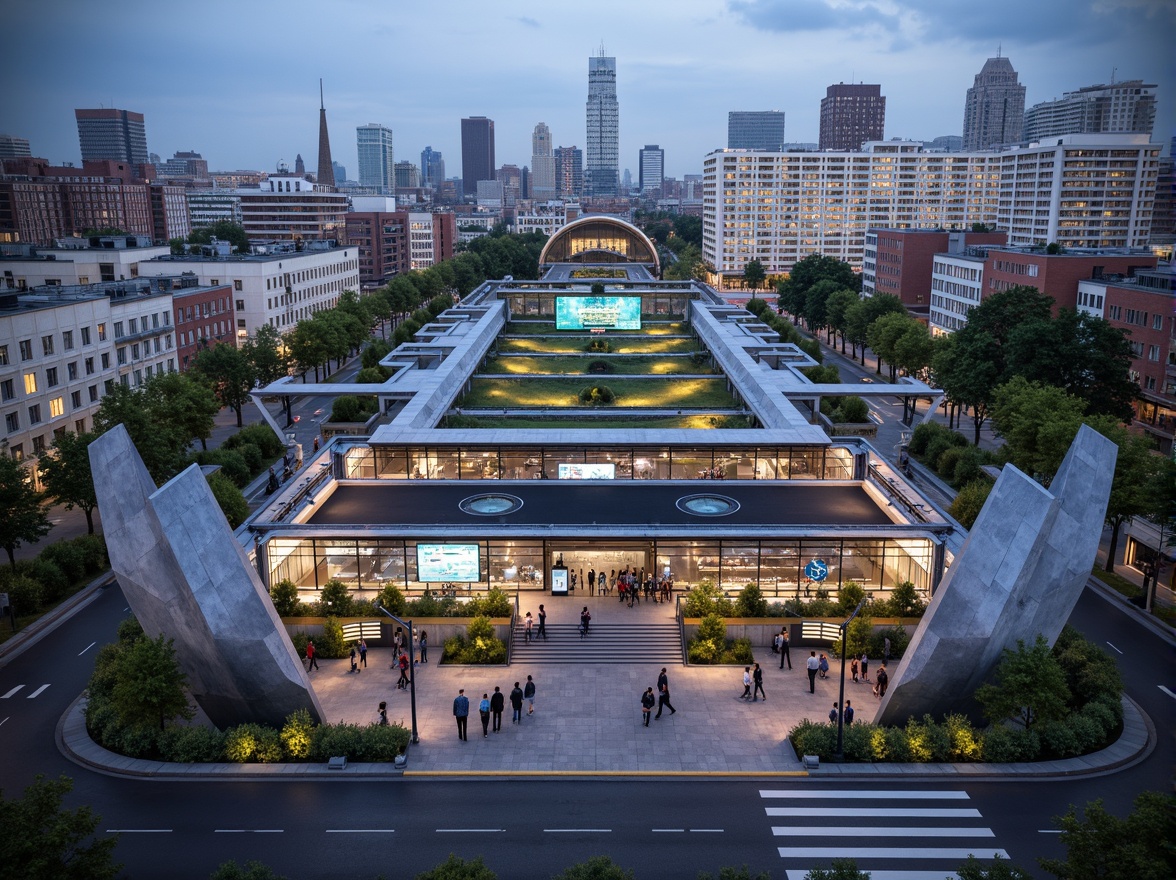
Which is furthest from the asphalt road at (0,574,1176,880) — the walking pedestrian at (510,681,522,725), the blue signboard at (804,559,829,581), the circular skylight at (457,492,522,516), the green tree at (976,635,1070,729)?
the circular skylight at (457,492,522,516)

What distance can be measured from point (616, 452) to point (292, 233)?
148m

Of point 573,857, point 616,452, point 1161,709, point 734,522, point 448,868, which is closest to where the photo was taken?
point 448,868

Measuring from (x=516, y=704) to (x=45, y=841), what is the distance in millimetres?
15730

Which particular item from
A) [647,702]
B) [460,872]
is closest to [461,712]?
[647,702]

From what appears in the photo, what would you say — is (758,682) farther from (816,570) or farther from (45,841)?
(45,841)

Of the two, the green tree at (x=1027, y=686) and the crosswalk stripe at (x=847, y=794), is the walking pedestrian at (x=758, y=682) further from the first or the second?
the green tree at (x=1027, y=686)

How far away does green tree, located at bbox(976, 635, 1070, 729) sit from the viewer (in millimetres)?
27656

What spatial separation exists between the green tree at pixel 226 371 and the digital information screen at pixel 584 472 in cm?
3855

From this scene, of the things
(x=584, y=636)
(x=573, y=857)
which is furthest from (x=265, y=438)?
(x=573, y=857)

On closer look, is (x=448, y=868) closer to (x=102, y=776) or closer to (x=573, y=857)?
(x=573, y=857)

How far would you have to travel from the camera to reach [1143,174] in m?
148

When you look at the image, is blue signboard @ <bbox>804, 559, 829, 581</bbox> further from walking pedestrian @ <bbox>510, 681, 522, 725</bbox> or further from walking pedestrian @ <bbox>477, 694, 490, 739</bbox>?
walking pedestrian @ <bbox>477, 694, 490, 739</bbox>

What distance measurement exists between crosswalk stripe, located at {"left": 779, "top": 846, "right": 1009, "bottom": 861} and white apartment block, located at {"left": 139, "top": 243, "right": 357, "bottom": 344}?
85.4 meters

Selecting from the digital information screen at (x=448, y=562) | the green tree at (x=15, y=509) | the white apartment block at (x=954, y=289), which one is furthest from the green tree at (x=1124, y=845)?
the white apartment block at (x=954, y=289)
